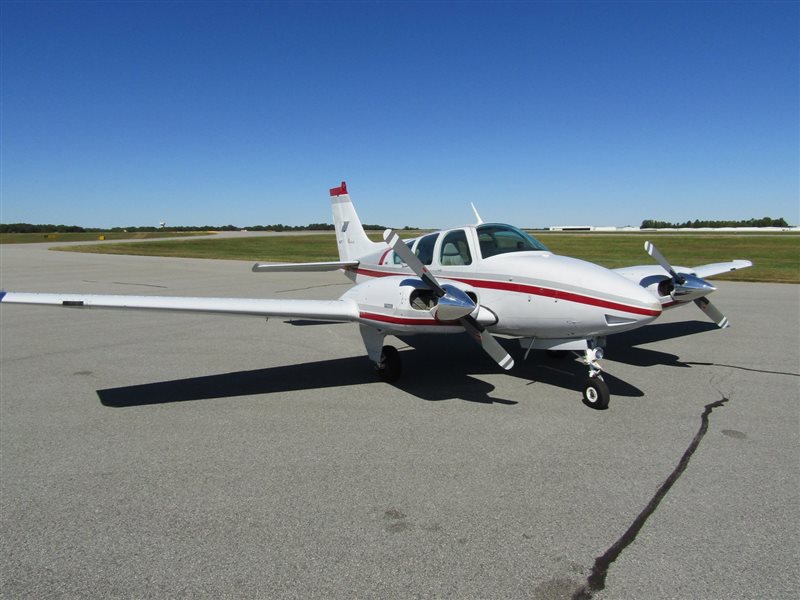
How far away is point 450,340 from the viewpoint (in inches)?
424

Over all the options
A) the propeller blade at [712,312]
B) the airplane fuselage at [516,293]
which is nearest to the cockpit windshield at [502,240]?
the airplane fuselage at [516,293]

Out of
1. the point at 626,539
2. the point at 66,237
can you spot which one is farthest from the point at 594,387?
the point at 66,237

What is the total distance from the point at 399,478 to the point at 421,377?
3420 millimetres

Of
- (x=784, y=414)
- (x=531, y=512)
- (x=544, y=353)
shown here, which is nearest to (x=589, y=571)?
(x=531, y=512)

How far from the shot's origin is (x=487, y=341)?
21.6 ft

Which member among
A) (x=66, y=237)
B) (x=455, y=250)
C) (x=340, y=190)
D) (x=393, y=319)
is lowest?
(x=393, y=319)

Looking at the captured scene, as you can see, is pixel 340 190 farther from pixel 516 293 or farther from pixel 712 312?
pixel 712 312

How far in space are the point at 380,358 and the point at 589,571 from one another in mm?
4617

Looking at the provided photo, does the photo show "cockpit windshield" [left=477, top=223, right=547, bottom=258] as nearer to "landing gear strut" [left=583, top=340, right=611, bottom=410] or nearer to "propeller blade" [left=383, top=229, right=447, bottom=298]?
"propeller blade" [left=383, top=229, right=447, bottom=298]

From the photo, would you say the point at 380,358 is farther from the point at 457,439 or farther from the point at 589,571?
the point at 589,571

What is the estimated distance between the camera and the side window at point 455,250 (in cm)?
763

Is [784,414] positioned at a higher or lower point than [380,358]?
lower

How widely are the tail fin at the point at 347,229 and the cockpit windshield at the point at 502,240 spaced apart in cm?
445

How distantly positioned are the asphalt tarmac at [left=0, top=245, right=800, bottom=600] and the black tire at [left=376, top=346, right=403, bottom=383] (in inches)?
9.9
